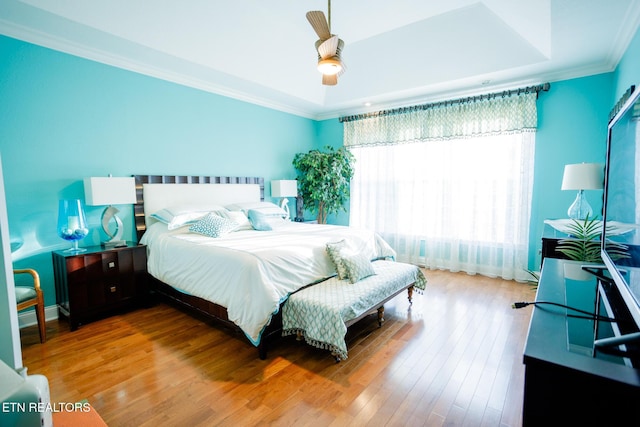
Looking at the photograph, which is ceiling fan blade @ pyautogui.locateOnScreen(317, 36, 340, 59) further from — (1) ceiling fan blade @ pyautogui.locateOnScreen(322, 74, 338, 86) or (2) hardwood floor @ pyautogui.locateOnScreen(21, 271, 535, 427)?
(2) hardwood floor @ pyautogui.locateOnScreen(21, 271, 535, 427)

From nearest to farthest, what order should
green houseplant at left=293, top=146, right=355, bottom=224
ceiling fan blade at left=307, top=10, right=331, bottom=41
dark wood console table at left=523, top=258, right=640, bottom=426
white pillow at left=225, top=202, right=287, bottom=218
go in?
dark wood console table at left=523, top=258, right=640, bottom=426 < ceiling fan blade at left=307, top=10, right=331, bottom=41 < white pillow at left=225, top=202, right=287, bottom=218 < green houseplant at left=293, top=146, right=355, bottom=224

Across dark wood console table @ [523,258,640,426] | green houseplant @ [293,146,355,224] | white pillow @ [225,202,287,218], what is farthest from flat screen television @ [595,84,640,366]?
green houseplant @ [293,146,355,224]

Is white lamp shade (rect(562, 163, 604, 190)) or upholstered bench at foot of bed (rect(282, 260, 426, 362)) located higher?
white lamp shade (rect(562, 163, 604, 190))

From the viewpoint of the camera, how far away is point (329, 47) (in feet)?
7.25

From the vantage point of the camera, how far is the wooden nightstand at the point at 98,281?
2.71 meters

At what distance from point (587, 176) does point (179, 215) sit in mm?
4073

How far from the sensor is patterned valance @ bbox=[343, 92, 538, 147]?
3.83 metres

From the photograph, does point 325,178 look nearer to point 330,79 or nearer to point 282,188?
point 282,188

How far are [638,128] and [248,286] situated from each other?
2238 mm

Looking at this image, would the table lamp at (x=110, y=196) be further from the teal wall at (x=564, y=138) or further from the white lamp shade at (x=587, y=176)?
the teal wall at (x=564, y=138)

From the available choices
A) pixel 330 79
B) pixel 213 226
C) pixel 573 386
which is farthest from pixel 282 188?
pixel 573 386

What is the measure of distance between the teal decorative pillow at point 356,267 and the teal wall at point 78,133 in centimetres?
250

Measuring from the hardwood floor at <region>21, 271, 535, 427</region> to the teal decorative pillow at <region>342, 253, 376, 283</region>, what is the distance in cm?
48

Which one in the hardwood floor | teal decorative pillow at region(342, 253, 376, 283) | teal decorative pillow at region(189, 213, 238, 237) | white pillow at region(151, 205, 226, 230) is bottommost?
the hardwood floor
